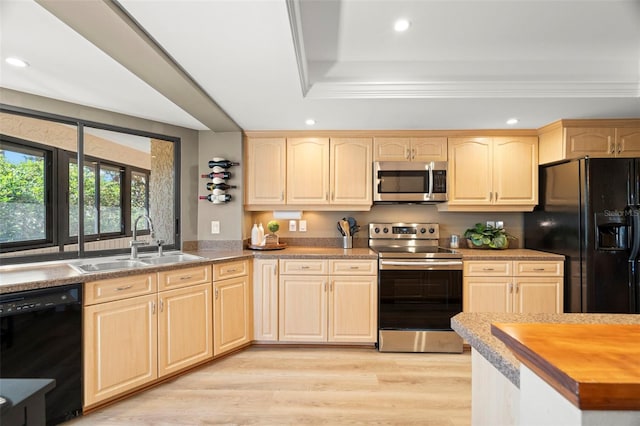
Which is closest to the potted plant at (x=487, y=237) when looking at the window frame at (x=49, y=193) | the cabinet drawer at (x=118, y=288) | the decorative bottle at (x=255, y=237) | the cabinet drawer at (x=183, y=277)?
the decorative bottle at (x=255, y=237)

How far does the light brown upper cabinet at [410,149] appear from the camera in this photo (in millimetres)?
3176

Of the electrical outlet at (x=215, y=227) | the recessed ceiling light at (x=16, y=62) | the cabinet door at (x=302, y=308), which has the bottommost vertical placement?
the cabinet door at (x=302, y=308)

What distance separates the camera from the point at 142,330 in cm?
213

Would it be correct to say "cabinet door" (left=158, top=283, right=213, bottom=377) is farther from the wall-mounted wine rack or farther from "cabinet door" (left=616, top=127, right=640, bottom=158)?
"cabinet door" (left=616, top=127, right=640, bottom=158)

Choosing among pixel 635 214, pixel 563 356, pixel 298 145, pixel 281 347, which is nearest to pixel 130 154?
pixel 298 145

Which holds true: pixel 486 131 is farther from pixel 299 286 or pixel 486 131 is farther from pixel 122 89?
pixel 122 89

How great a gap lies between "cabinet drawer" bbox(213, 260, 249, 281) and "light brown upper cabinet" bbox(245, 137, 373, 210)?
0.71 meters

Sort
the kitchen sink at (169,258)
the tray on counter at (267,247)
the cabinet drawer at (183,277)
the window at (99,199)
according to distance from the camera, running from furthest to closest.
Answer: the tray on counter at (267,247)
the kitchen sink at (169,258)
the window at (99,199)
the cabinet drawer at (183,277)

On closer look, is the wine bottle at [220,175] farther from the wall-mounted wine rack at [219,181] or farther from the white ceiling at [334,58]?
the white ceiling at [334,58]

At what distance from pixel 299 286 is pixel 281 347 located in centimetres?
61

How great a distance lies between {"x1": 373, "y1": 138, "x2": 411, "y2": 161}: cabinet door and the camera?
319 centimetres

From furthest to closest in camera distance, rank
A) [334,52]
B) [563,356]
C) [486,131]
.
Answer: [486,131] → [334,52] → [563,356]

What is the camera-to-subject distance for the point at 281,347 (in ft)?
9.64

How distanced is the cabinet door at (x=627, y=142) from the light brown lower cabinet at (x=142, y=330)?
3801 mm
